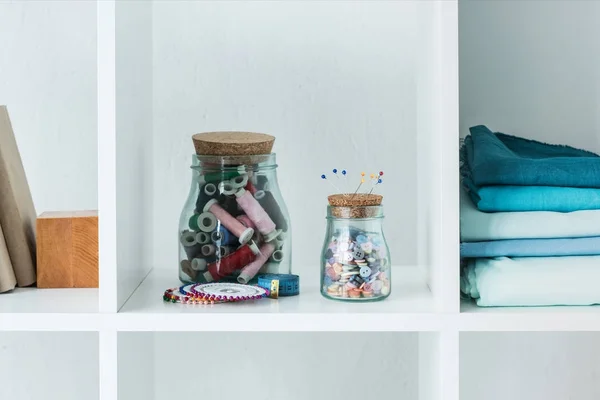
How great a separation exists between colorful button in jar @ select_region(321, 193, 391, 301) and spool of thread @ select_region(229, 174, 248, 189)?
0.13m

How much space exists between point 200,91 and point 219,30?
114 millimetres

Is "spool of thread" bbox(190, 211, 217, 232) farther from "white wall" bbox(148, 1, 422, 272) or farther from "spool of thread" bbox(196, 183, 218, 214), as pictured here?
"white wall" bbox(148, 1, 422, 272)

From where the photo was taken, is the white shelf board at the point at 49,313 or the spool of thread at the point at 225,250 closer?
the white shelf board at the point at 49,313

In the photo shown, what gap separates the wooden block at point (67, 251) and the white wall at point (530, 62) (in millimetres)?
665

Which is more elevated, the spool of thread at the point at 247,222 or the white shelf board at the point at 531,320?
the spool of thread at the point at 247,222

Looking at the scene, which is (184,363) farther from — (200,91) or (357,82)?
(357,82)

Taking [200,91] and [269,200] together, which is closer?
[269,200]

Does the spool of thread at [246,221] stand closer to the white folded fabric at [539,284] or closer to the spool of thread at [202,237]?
the spool of thread at [202,237]

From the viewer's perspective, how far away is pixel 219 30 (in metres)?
1.37

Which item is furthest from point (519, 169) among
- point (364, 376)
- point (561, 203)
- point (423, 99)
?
point (364, 376)

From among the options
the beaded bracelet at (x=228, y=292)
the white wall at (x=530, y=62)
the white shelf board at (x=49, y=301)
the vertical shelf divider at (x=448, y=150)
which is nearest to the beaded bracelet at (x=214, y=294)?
the beaded bracelet at (x=228, y=292)

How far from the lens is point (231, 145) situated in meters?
1.09

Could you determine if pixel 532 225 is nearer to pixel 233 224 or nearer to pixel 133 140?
pixel 233 224

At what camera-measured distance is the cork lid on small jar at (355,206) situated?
1.01 meters
